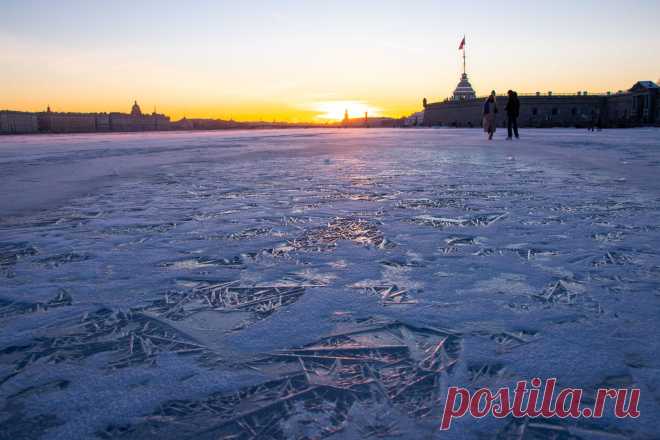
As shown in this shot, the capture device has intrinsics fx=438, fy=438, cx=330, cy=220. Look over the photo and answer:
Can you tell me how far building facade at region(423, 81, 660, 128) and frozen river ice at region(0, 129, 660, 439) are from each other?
5870cm

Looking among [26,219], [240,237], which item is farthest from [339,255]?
[26,219]

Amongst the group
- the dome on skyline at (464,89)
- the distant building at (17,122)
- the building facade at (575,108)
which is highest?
the dome on skyline at (464,89)

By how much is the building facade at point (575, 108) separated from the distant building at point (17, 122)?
12439 centimetres

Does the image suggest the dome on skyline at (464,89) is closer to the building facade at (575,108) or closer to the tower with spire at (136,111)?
the building facade at (575,108)

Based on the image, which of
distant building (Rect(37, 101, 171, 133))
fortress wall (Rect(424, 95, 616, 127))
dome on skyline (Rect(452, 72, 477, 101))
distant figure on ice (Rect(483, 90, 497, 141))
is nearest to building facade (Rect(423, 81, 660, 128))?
fortress wall (Rect(424, 95, 616, 127))

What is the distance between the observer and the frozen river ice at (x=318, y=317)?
1.37 metres

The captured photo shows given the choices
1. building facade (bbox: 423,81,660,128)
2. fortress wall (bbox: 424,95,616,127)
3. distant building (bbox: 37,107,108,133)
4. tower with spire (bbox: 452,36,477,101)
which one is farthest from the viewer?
distant building (bbox: 37,107,108,133)

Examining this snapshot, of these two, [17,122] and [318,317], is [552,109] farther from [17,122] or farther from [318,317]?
[17,122]

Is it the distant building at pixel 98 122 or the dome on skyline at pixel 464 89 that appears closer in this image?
the dome on skyline at pixel 464 89

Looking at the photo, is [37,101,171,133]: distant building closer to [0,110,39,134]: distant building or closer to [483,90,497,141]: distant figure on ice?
[0,110,39,134]: distant building

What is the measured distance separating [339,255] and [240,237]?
97 cm

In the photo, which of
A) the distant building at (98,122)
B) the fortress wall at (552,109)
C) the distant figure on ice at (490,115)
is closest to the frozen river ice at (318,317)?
the distant figure on ice at (490,115)

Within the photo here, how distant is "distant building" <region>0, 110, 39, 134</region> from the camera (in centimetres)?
12612

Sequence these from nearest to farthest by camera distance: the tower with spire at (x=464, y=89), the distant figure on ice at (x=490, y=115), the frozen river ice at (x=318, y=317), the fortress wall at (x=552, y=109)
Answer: the frozen river ice at (x=318, y=317), the distant figure on ice at (x=490, y=115), the fortress wall at (x=552, y=109), the tower with spire at (x=464, y=89)
